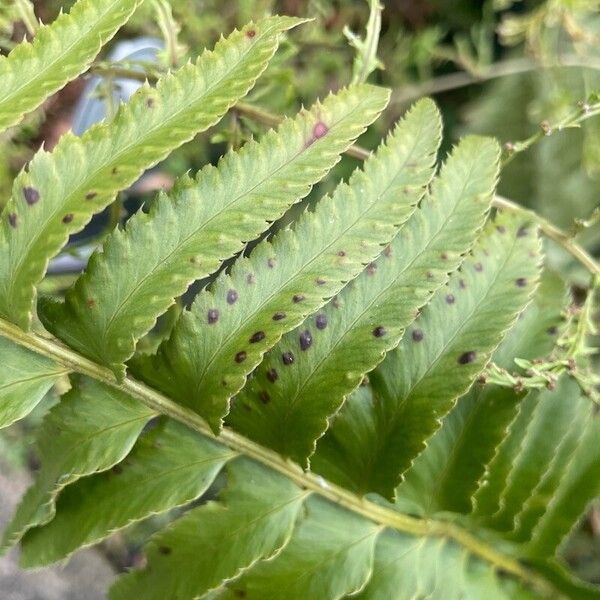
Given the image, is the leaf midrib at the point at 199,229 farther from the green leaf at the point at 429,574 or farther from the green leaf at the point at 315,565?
the green leaf at the point at 429,574

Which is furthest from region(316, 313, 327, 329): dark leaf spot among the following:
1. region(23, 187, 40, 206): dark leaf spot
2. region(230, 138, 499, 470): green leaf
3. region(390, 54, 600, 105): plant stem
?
region(390, 54, 600, 105): plant stem

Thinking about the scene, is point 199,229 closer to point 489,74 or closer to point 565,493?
point 565,493

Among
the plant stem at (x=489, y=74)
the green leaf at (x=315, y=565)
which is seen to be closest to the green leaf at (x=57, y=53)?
the green leaf at (x=315, y=565)

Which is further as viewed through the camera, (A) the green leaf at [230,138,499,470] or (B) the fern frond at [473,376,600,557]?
(B) the fern frond at [473,376,600,557]

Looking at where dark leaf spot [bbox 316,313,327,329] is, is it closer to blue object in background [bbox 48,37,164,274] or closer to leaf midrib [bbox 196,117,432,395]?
leaf midrib [bbox 196,117,432,395]

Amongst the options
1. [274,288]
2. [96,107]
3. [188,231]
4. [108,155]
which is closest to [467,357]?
[274,288]

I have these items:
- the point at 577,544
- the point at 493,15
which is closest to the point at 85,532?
the point at 577,544
